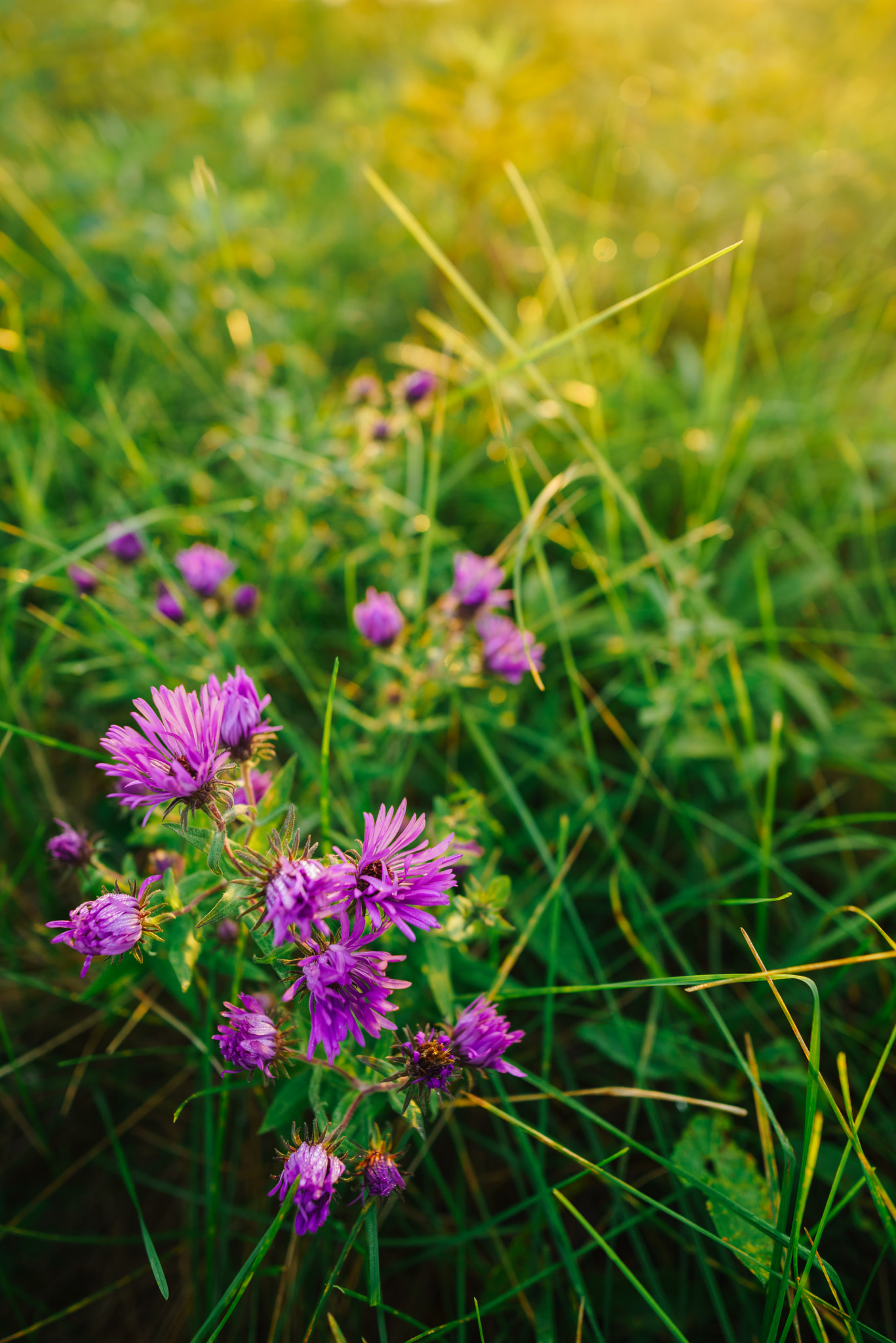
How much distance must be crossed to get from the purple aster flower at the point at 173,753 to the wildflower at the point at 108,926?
4.9 inches

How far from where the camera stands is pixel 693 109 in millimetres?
2975

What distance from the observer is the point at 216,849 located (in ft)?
3.35

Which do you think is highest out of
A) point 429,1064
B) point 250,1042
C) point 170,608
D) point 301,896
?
point 170,608

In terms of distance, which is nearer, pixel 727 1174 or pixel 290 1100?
pixel 290 1100

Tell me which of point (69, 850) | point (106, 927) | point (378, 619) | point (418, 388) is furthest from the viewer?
point (418, 388)

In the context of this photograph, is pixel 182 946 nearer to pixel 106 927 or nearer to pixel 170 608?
pixel 106 927

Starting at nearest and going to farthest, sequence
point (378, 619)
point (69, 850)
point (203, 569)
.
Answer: point (69, 850) → point (378, 619) → point (203, 569)

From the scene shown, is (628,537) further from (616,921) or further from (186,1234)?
(186,1234)

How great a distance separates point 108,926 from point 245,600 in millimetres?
1022

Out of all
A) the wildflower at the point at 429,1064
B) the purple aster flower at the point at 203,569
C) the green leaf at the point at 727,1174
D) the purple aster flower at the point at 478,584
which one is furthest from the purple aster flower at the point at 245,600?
the green leaf at the point at 727,1174

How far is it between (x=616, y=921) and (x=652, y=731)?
1.76ft

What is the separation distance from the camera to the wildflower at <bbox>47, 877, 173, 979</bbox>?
1006mm

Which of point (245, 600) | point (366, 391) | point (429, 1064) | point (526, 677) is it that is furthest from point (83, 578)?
point (429, 1064)

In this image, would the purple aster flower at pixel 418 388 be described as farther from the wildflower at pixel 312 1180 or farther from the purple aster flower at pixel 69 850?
the wildflower at pixel 312 1180
